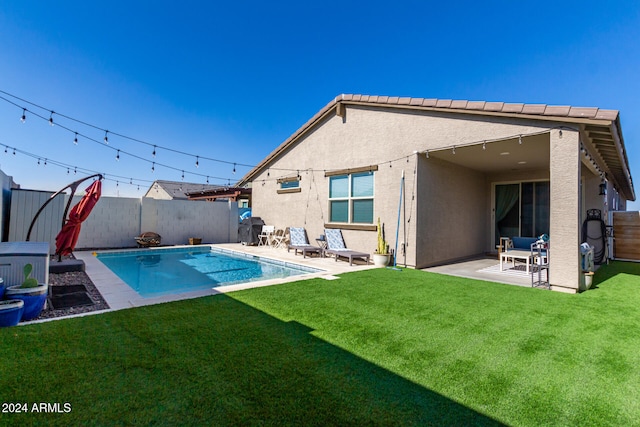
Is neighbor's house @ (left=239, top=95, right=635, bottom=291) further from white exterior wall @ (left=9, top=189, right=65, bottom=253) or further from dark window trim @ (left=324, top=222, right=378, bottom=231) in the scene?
white exterior wall @ (left=9, top=189, right=65, bottom=253)

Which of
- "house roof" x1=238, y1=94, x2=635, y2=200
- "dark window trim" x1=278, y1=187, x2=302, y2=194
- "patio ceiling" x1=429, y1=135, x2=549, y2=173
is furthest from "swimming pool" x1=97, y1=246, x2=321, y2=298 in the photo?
"house roof" x1=238, y1=94, x2=635, y2=200

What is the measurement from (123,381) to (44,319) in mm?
2489

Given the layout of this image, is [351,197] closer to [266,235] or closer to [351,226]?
[351,226]

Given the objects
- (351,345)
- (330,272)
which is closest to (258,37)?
(330,272)

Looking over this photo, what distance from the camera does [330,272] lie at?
7.84 m

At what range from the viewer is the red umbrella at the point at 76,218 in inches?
281

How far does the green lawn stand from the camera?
2.21 metres

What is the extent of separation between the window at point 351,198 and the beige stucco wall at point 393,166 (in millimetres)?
307

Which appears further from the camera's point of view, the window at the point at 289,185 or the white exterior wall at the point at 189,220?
the white exterior wall at the point at 189,220

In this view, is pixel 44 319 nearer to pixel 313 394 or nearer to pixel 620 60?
pixel 313 394

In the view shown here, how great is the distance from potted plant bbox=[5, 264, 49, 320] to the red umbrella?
11.1ft

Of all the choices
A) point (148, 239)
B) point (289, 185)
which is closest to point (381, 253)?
point (289, 185)

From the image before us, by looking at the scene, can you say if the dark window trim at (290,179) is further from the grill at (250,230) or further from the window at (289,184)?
the grill at (250,230)

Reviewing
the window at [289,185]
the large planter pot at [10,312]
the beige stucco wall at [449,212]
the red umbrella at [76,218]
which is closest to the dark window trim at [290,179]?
the window at [289,185]
